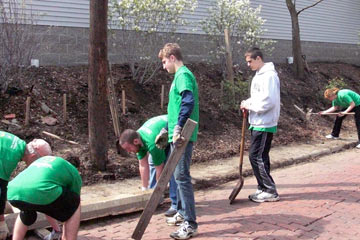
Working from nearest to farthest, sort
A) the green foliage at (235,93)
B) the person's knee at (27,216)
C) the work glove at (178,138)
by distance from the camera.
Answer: the person's knee at (27,216) < the work glove at (178,138) < the green foliage at (235,93)

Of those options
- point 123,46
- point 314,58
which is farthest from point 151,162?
point 314,58

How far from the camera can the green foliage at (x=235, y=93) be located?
1092 centimetres

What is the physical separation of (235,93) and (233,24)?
2.36 m

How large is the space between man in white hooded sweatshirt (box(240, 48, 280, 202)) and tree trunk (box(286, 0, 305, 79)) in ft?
31.9

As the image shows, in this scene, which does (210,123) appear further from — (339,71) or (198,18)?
(339,71)

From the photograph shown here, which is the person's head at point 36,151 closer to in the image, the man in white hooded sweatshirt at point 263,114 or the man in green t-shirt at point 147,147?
the man in green t-shirt at point 147,147

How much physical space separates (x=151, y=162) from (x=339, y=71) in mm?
14992

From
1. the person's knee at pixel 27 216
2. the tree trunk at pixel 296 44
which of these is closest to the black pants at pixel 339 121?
the tree trunk at pixel 296 44

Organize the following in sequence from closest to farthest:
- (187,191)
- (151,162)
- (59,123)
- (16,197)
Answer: (16,197)
(187,191)
(151,162)
(59,123)

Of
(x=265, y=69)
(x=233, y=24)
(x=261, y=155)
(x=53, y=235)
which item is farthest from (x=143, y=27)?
(x=53, y=235)

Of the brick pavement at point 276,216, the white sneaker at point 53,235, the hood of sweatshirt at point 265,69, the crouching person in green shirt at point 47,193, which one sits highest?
the hood of sweatshirt at point 265,69

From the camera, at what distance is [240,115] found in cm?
1131

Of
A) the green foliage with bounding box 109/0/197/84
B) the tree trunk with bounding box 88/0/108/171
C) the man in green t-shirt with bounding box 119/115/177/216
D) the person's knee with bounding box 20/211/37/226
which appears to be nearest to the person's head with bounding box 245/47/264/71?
the man in green t-shirt with bounding box 119/115/177/216

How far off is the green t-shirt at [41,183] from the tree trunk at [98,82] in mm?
3128
